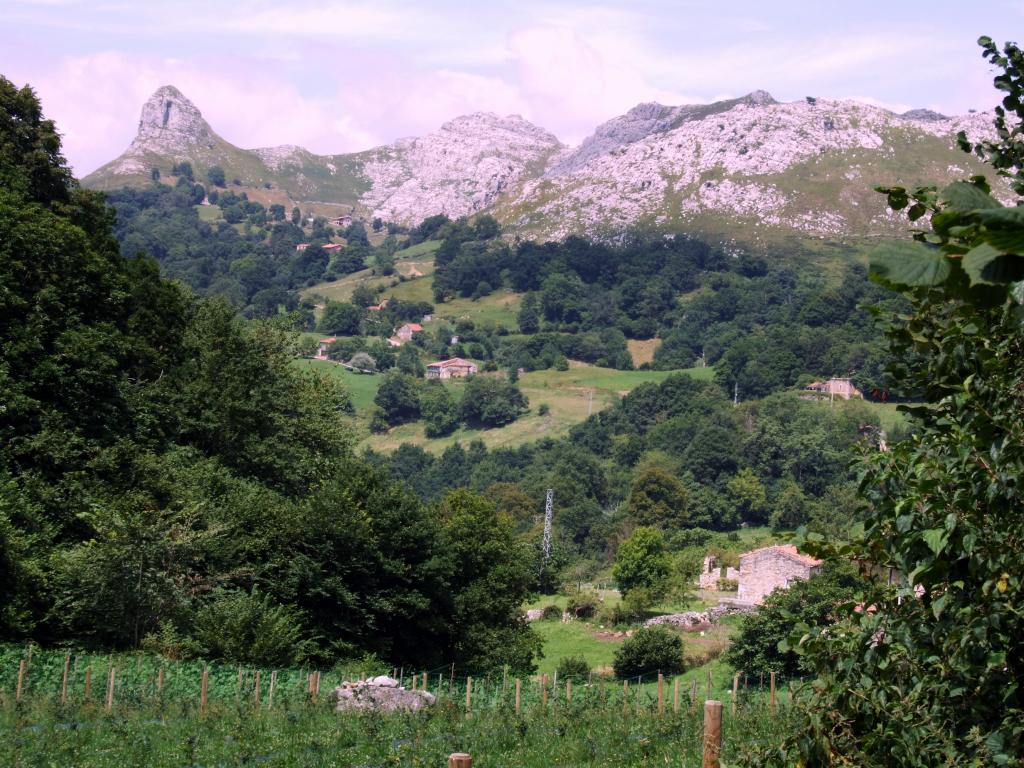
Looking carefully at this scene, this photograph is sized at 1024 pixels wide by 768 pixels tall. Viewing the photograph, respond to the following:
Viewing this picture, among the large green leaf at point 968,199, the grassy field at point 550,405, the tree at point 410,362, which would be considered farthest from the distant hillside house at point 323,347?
the large green leaf at point 968,199

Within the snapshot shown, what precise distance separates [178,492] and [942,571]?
25.6m

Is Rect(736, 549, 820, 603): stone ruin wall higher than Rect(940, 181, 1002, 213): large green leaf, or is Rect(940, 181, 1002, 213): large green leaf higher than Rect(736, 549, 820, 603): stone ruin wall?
Rect(940, 181, 1002, 213): large green leaf

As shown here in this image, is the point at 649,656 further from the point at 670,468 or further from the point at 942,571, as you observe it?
the point at 670,468

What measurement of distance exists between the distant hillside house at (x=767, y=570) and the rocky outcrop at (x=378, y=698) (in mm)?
44505

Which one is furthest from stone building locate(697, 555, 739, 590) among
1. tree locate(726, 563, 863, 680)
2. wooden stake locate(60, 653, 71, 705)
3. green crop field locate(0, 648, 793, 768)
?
wooden stake locate(60, 653, 71, 705)

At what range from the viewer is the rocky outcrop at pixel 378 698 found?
667 inches

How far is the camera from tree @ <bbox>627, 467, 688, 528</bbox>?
94.1 m

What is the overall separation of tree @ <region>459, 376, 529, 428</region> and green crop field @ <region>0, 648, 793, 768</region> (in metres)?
117

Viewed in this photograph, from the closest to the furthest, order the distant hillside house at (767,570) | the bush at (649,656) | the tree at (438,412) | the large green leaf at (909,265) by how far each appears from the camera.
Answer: the large green leaf at (909,265) → the bush at (649,656) → the distant hillside house at (767,570) → the tree at (438,412)

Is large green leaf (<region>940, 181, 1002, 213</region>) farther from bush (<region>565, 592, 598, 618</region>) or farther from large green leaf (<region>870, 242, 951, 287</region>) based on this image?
bush (<region>565, 592, 598, 618</region>)

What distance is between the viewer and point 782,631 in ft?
108

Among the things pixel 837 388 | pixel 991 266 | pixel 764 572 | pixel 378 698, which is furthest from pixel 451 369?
pixel 991 266

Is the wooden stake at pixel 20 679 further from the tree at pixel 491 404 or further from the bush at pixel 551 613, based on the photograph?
the tree at pixel 491 404

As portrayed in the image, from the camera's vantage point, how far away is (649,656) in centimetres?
3938
